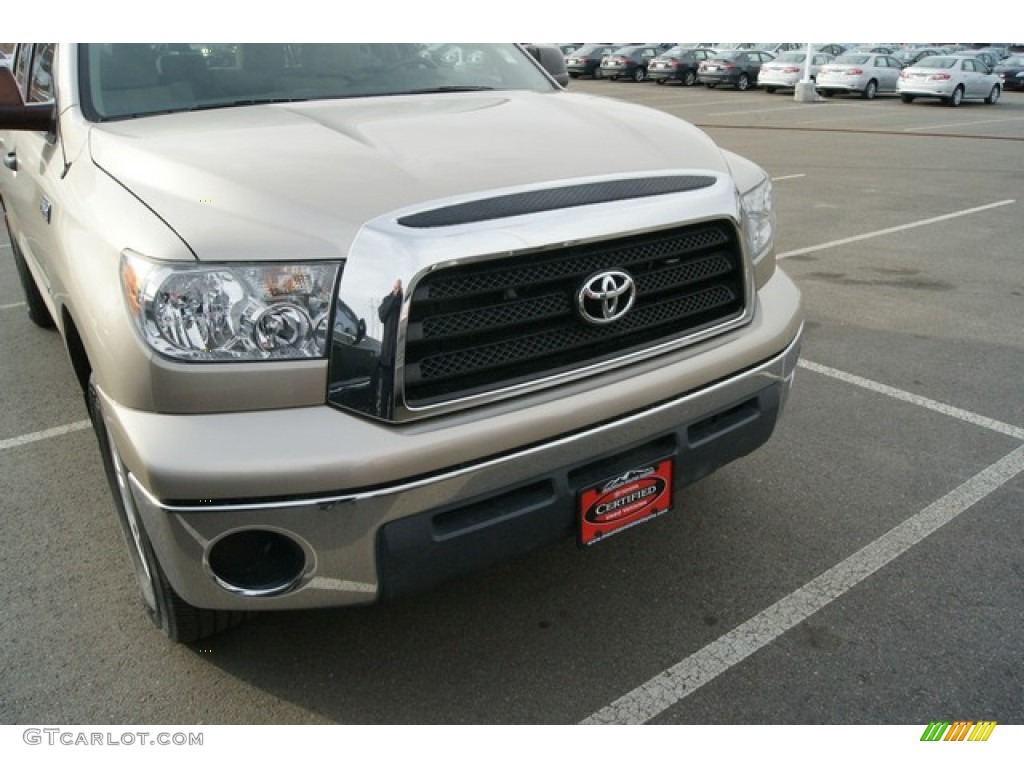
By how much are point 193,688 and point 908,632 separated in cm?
211

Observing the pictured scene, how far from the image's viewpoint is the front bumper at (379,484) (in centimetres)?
181

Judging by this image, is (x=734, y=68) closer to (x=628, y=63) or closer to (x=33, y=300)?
(x=628, y=63)

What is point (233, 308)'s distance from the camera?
190 cm

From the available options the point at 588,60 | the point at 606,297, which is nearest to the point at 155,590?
the point at 606,297

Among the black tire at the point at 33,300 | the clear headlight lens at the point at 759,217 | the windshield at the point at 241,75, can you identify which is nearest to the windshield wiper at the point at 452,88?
the windshield at the point at 241,75

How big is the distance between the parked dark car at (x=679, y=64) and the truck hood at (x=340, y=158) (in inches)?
1140

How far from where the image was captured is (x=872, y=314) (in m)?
5.52

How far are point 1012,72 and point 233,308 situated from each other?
34.8 meters

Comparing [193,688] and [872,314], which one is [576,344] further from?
[872,314]

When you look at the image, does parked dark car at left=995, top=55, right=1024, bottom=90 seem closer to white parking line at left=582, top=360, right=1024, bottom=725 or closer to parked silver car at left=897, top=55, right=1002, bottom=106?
parked silver car at left=897, top=55, right=1002, bottom=106

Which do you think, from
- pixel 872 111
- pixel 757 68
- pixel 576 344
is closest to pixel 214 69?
pixel 576 344

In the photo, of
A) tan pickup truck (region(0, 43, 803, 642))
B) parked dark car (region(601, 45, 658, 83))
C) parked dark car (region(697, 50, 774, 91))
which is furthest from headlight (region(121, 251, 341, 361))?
parked dark car (region(601, 45, 658, 83))

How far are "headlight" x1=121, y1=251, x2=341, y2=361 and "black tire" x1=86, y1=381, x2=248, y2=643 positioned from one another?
467 millimetres

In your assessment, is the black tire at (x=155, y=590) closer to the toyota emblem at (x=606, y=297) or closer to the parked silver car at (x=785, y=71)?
the toyota emblem at (x=606, y=297)
